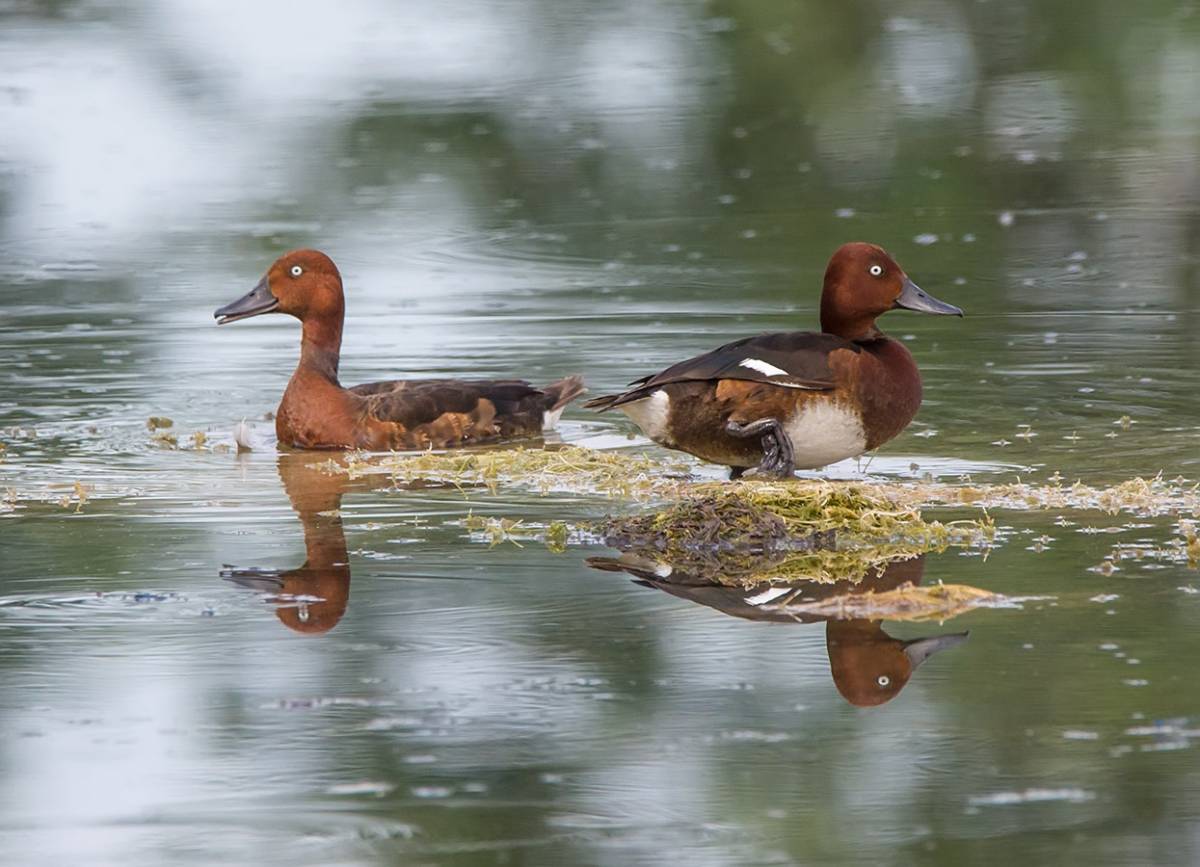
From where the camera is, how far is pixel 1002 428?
10094mm

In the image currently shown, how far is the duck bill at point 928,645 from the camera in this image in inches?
242

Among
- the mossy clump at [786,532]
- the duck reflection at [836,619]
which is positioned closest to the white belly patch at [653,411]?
the mossy clump at [786,532]

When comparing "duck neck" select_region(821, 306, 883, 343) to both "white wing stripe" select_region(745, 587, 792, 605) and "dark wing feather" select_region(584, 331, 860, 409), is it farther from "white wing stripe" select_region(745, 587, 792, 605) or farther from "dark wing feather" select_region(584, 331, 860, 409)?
"white wing stripe" select_region(745, 587, 792, 605)

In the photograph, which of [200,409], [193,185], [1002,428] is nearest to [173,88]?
[193,185]

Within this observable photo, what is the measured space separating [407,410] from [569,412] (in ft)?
4.49

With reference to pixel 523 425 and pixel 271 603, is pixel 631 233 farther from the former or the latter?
pixel 271 603

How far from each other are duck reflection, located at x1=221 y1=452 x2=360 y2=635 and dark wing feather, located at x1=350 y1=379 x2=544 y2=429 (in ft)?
3.48

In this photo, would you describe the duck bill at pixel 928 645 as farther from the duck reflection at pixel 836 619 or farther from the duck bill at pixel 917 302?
the duck bill at pixel 917 302

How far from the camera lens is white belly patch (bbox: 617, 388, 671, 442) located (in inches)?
349

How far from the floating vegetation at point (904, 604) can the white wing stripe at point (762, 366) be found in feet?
6.59

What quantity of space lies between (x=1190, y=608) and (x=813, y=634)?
111cm

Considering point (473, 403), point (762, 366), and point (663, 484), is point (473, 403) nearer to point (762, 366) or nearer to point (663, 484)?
point (663, 484)

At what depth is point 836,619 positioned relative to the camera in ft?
21.6

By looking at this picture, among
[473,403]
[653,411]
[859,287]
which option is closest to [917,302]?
[859,287]
